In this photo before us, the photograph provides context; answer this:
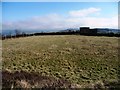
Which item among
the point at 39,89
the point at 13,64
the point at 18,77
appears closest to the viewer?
the point at 39,89

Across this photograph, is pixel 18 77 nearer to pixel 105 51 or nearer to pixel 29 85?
pixel 29 85

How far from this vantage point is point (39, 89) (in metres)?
13.6

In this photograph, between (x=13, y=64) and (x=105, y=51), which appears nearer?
(x=13, y=64)

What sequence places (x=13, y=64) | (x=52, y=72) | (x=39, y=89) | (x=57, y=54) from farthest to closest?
(x=57, y=54), (x=13, y=64), (x=52, y=72), (x=39, y=89)

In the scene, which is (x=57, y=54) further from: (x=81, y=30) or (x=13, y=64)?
(x=81, y=30)

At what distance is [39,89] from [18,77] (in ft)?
11.6

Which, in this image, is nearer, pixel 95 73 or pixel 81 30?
pixel 95 73

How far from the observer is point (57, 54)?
27.3 metres

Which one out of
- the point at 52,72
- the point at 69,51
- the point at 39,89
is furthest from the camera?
the point at 69,51

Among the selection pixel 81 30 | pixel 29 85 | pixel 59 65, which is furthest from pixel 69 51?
pixel 81 30

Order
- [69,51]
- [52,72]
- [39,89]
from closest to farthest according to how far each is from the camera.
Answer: [39,89], [52,72], [69,51]

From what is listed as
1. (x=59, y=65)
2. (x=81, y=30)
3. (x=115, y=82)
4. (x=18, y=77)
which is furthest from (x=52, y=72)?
(x=81, y=30)

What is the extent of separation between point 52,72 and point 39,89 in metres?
6.76

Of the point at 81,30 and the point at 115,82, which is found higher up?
the point at 81,30
